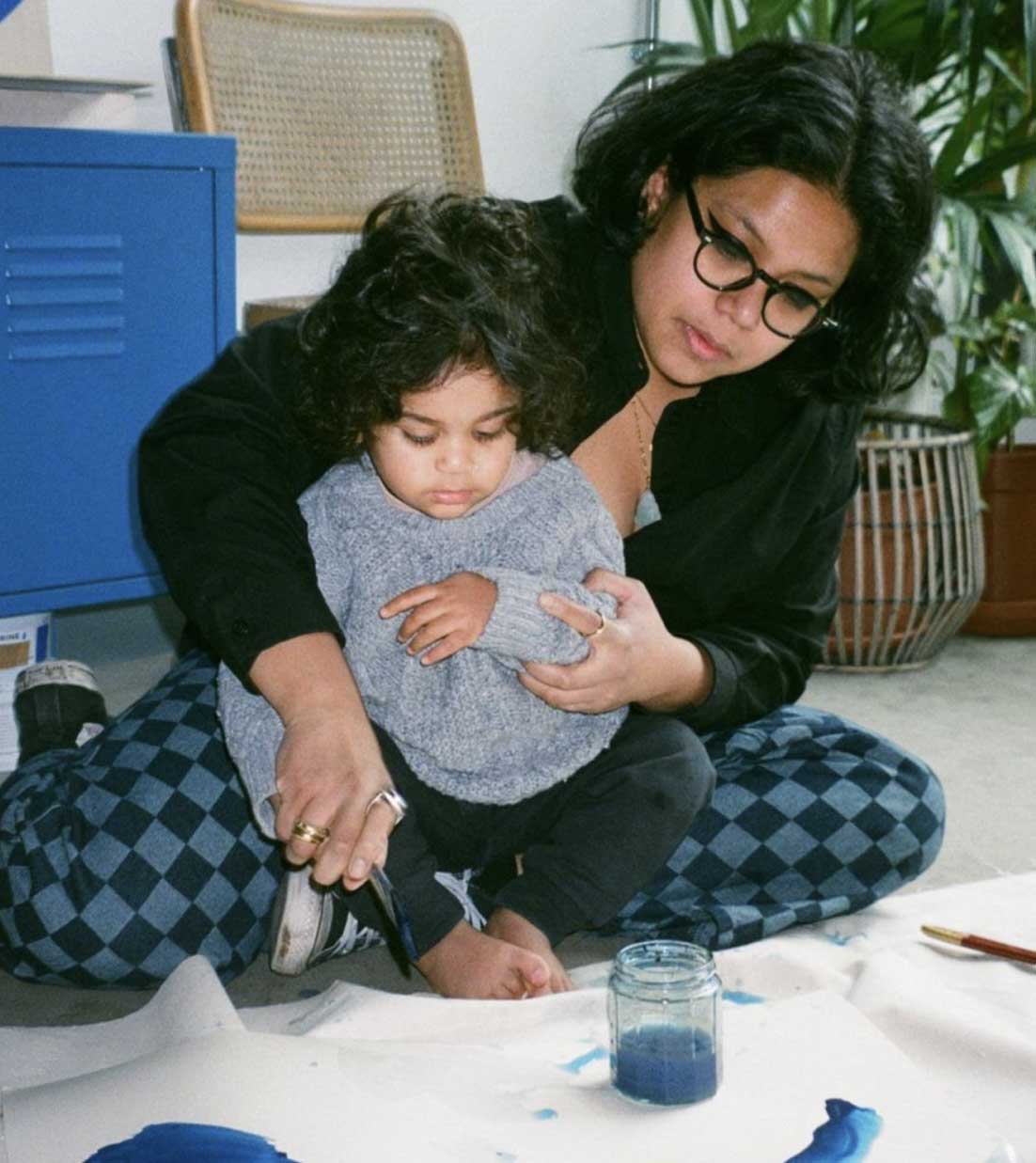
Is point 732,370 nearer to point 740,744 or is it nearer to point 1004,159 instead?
point 740,744

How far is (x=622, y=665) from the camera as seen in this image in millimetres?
1175

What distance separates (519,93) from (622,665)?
1753 millimetres

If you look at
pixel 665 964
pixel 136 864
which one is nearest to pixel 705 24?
pixel 136 864

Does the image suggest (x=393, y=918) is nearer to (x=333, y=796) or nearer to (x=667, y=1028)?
(x=333, y=796)

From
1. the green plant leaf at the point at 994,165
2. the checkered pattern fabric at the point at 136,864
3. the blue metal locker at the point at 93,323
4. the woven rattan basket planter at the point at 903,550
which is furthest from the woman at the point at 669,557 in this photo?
the green plant leaf at the point at 994,165

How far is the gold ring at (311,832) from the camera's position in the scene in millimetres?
964

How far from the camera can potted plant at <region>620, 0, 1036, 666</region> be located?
226 cm

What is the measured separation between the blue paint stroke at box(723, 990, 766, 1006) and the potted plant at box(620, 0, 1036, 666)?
1.28 m

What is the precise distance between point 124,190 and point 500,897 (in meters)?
0.93

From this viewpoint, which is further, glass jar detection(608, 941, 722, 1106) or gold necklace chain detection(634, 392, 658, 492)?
gold necklace chain detection(634, 392, 658, 492)

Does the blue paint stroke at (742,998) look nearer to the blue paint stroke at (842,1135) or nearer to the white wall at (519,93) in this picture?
the blue paint stroke at (842,1135)

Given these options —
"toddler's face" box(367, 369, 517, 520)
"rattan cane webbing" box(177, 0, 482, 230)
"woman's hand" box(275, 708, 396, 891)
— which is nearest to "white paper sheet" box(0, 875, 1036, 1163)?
"woman's hand" box(275, 708, 396, 891)

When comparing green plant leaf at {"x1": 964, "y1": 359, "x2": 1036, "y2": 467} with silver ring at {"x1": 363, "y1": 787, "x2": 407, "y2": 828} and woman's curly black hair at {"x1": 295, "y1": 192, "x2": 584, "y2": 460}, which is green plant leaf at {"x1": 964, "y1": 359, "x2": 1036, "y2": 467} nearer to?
woman's curly black hair at {"x1": 295, "y1": 192, "x2": 584, "y2": 460}

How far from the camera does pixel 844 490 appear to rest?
1430 millimetres
